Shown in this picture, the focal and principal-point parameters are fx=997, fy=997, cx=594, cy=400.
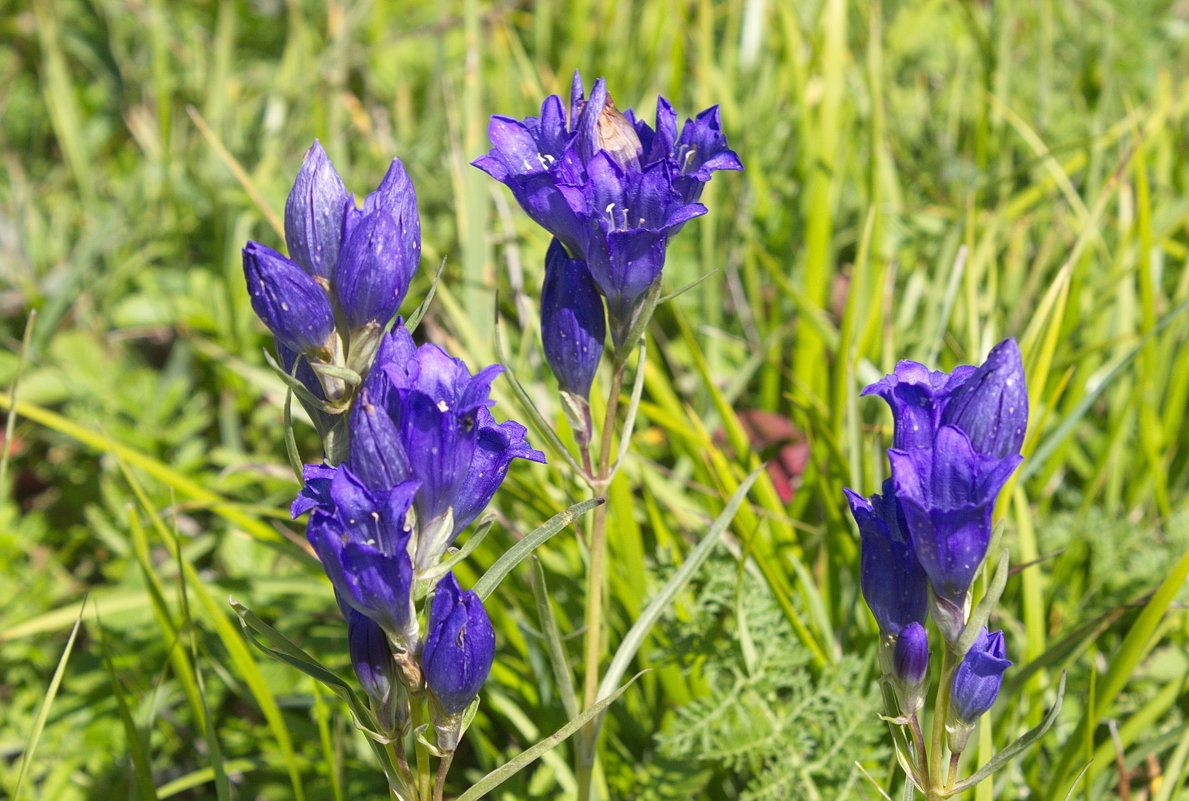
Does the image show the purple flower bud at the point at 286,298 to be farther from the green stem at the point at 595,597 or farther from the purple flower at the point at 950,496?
the purple flower at the point at 950,496

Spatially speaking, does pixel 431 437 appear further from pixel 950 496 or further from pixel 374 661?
pixel 950 496

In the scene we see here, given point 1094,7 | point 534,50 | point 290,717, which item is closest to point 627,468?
point 290,717

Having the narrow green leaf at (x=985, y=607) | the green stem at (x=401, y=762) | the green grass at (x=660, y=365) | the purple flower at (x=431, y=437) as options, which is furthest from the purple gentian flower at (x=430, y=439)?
the green grass at (x=660, y=365)

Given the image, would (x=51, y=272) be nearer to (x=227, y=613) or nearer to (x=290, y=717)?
(x=227, y=613)

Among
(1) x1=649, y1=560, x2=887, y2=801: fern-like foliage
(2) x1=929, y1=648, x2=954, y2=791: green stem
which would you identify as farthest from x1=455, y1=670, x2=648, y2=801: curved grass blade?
(1) x1=649, y1=560, x2=887, y2=801: fern-like foliage

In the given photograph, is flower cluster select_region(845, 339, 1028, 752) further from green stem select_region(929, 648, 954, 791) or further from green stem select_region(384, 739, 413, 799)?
green stem select_region(384, 739, 413, 799)

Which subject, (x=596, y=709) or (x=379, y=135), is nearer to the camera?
(x=596, y=709)
